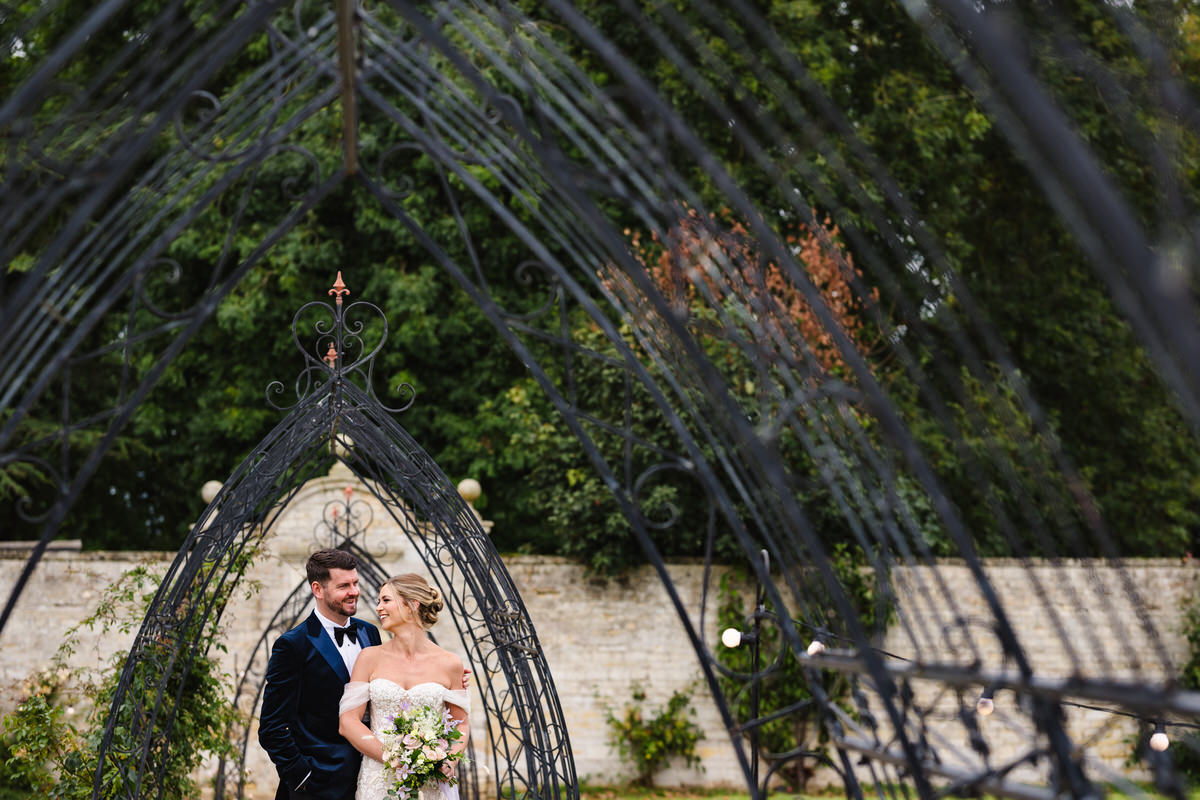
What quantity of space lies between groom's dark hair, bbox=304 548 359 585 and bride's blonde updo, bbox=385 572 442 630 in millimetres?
185

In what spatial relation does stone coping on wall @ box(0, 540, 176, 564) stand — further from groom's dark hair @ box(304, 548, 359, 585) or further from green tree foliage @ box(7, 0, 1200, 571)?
groom's dark hair @ box(304, 548, 359, 585)

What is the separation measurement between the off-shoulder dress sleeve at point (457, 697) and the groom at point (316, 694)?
39 centimetres

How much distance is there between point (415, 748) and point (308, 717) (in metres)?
0.49

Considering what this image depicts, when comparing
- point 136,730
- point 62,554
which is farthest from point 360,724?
point 62,554

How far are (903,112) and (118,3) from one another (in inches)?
450

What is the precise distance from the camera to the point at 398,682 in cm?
427

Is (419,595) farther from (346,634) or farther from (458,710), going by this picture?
(458,710)

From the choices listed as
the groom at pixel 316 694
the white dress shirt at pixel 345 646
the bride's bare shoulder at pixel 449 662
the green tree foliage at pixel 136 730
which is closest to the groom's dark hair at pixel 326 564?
the groom at pixel 316 694

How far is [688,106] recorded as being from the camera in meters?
12.0

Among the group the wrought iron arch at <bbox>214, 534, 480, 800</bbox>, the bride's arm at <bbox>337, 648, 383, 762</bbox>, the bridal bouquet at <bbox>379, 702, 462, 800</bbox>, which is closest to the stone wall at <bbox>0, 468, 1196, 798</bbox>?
the wrought iron arch at <bbox>214, 534, 480, 800</bbox>

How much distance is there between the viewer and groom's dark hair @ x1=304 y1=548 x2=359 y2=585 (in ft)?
14.2

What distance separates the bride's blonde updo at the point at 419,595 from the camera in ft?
14.2

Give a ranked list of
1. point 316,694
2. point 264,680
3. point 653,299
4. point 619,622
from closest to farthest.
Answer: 1. point 653,299
2. point 316,694
3. point 264,680
4. point 619,622

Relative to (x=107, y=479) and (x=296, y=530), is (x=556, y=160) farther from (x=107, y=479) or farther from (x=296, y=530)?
(x=107, y=479)
